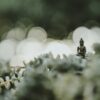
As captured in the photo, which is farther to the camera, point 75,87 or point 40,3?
point 40,3

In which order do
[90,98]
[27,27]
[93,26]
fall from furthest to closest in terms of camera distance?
1. [27,27]
2. [93,26]
3. [90,98]

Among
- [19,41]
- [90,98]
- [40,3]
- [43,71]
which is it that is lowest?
[90,98]

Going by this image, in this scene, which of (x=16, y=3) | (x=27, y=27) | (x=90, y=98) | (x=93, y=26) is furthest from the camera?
(x=27, y=27)

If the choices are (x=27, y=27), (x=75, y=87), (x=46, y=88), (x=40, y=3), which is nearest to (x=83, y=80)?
(x=75, y=87)

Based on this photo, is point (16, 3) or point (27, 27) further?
point (27, 27)

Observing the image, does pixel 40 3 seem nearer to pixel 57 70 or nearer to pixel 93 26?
pixel 93 26

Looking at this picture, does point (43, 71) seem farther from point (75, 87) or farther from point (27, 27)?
point (27, 27)

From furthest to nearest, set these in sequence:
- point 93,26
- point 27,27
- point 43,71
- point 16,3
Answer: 1. point 27,27
2. point 93,26
3. point 16,3
4. point 43,71

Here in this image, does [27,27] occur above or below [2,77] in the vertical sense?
above

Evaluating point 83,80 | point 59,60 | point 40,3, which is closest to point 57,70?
point 59,60
